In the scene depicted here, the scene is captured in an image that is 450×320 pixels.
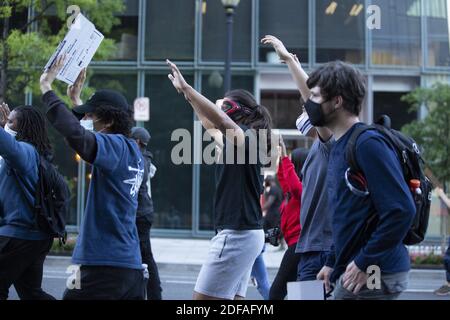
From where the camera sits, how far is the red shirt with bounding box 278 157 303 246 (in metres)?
5.90

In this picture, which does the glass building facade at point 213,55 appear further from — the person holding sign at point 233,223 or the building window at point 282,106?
the person holding sign at point 233,223

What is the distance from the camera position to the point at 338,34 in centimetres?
1631

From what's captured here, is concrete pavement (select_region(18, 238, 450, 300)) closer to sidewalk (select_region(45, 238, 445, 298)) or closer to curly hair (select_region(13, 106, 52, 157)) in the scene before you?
sidewalk (select_region(45, 238, 445, 298))

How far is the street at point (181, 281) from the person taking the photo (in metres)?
9.00

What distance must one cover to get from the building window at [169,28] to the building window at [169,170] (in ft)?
2.89

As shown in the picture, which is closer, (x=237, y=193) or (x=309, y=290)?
(x=309, y=290)

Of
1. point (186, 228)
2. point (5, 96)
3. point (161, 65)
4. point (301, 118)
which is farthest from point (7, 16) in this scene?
point (301, 118)

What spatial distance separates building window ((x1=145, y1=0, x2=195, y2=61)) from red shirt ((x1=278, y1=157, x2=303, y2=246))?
10.9 metres

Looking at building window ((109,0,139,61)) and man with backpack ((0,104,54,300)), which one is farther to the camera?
building window ((109,0,139,61))

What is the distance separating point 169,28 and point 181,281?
787 cm

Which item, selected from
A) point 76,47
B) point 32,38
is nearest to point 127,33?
point 32,38

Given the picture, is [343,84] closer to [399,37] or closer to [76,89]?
[76,89]

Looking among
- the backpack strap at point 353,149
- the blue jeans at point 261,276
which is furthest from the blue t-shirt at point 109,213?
the blue jeans at point 261,276

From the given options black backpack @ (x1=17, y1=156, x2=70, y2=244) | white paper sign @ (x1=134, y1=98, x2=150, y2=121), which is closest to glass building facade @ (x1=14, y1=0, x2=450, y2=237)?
white paper sign @ (x1=134, y1=98, x2=150, y2=121)
